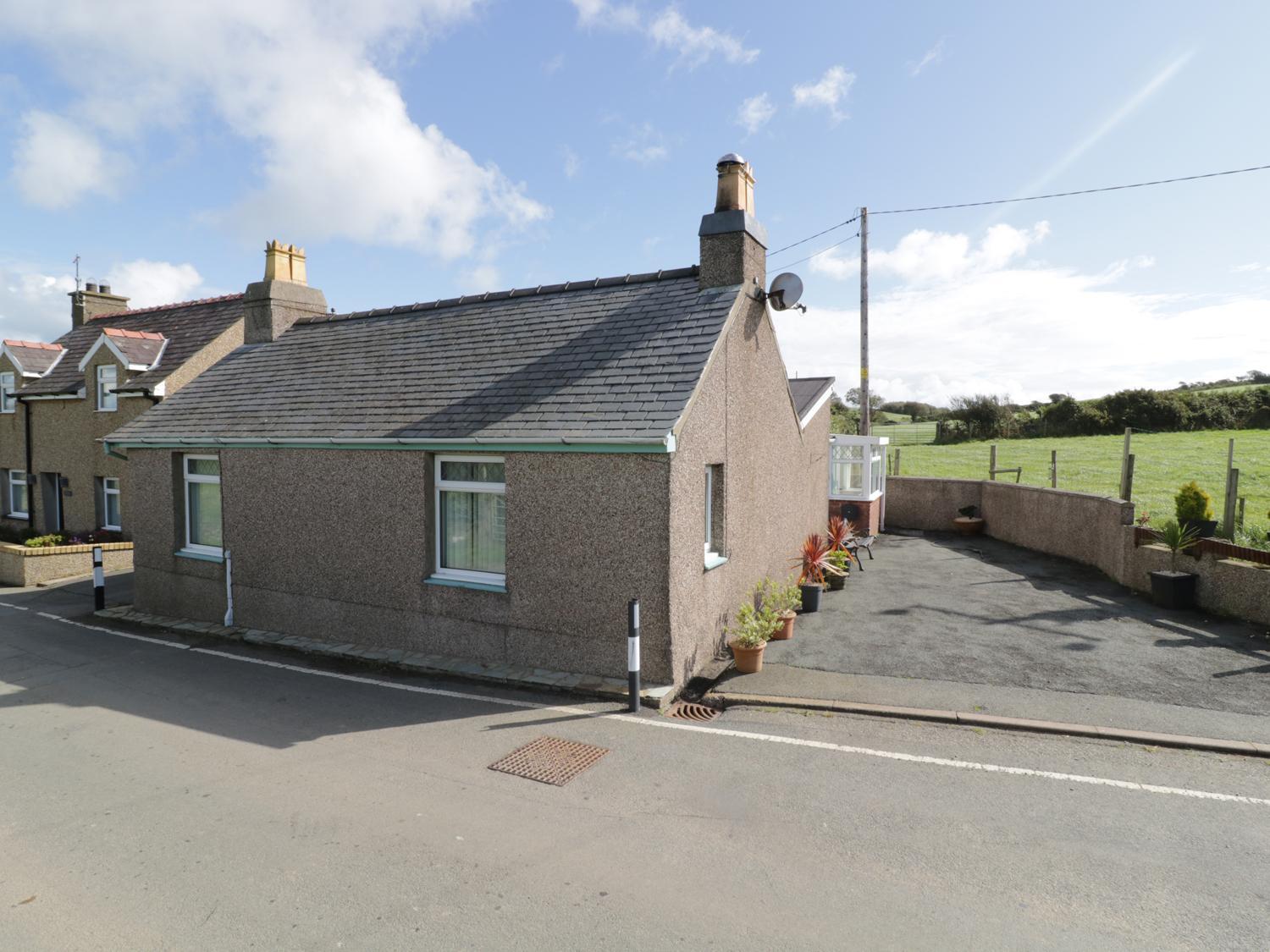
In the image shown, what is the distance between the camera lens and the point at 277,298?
1540 cm

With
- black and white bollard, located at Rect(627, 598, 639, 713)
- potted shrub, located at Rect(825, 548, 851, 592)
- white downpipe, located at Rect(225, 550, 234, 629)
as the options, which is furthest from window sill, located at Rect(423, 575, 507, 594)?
potted shrub, located at Rect(825, 548, 851, 592)

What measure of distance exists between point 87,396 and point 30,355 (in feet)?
14.5

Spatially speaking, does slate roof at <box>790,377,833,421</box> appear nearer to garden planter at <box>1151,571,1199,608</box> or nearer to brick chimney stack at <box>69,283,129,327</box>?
garden planter at <box>1151,571,1199,608</box>

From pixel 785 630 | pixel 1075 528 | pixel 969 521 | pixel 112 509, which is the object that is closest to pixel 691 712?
pixel 785 630

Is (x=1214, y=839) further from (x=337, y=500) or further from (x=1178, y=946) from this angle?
(x=337, y=500)

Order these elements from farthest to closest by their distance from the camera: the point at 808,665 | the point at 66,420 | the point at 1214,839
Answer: the point at 66,420
the point at 808,665
the point at 1214,839

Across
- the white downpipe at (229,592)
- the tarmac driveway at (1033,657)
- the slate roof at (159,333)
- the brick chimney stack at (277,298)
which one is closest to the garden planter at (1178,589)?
the tarmac driveway at (1033,657)

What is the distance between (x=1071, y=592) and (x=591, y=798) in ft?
37.0

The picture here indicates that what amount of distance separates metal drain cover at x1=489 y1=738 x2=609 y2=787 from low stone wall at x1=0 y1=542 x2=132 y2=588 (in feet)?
50.7

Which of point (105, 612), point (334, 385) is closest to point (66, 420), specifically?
point (105, 612)

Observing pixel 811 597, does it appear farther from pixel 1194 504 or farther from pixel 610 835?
pixel 610 835

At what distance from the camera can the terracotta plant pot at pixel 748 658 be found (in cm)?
882

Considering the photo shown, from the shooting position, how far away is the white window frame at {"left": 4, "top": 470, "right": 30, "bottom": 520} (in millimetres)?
22422

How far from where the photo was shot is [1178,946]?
391cm
